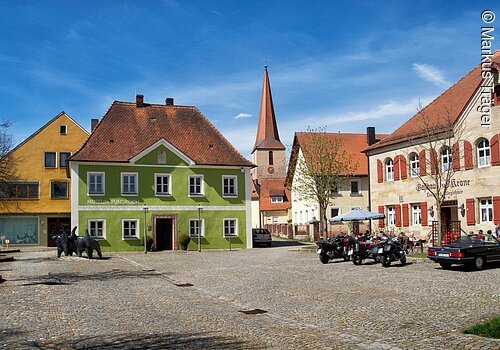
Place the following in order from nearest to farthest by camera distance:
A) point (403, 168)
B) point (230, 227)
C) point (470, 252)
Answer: point (470, 252)
point (403, 168)
point (230, 227)

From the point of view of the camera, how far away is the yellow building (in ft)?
159

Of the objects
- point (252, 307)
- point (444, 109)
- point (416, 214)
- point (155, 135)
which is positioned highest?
point (444, 109)

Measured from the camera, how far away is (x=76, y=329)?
10305 mm

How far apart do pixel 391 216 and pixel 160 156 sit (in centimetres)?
1588

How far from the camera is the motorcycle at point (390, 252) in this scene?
875 inches

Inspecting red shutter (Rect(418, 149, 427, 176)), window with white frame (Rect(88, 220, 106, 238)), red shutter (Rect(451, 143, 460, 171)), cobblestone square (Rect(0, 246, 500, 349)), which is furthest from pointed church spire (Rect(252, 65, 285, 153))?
cobblestone square (Rect(0, 246, 500, 349))

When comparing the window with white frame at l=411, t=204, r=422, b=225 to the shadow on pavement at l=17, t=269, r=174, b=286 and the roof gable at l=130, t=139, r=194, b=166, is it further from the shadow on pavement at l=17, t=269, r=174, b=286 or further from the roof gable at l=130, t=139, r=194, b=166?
the shadow on pavement at l=17, t=269, r=174, b=286

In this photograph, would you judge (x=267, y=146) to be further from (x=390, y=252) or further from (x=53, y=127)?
(x=390, y=252)

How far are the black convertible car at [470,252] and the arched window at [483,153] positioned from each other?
10.5 m

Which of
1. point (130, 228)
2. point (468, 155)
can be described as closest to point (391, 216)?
point (468, 155)

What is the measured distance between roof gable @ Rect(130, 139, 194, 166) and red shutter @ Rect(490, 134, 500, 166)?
19104 millimetres

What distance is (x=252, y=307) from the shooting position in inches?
516

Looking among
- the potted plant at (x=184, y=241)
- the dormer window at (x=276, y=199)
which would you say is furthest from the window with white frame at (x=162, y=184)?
the dormer window at (x=276, y=199)

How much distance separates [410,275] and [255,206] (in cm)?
5925
